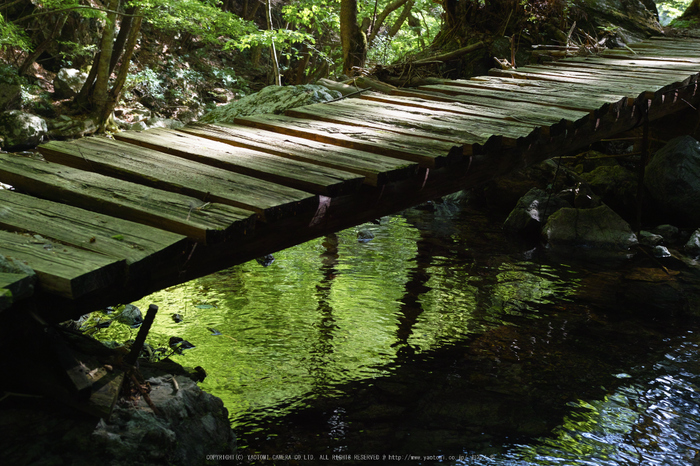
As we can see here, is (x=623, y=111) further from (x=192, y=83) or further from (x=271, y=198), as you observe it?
(x=192, y=83)

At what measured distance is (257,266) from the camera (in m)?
6.07

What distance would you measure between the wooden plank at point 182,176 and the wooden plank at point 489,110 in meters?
2.16

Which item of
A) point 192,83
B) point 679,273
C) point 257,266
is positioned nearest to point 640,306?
point 679,273

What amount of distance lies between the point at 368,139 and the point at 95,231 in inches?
73.9

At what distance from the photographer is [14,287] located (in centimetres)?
154

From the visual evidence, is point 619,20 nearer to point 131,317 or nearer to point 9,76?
point 131,317

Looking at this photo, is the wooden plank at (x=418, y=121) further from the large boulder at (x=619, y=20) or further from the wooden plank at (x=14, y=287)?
the large boulder at (x=619, y=20)

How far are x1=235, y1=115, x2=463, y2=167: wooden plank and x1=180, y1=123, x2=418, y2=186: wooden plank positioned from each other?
0.09 m

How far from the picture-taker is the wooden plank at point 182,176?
2.37 metres

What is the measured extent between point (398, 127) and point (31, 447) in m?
2.83

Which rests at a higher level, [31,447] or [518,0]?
[518,0]

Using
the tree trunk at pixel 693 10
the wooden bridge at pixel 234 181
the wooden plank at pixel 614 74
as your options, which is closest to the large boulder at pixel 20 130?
the wooden bridge at pixel 234 181

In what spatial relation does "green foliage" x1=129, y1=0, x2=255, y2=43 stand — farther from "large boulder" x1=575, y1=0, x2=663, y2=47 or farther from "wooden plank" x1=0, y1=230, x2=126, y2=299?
"wooden plank" x1=0, y1=230, x2=126, y2=299

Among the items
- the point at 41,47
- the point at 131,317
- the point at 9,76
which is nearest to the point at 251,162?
the point at 131,317
